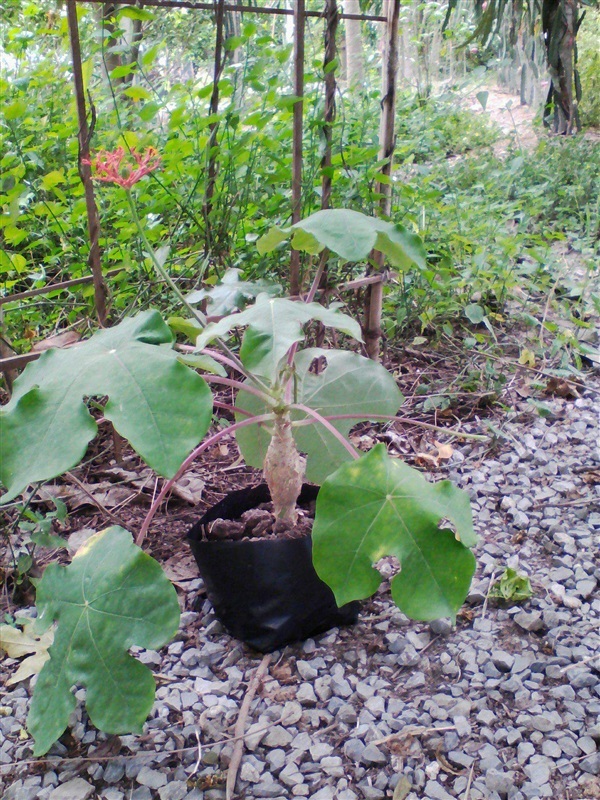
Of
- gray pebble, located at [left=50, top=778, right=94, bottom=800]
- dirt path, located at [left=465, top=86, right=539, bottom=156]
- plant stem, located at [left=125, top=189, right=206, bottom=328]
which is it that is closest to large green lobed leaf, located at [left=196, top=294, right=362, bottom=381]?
plant stem, located at [left=125, top=189, right=206, bottom=328]

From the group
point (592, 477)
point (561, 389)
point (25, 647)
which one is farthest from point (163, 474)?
point (561, 389)

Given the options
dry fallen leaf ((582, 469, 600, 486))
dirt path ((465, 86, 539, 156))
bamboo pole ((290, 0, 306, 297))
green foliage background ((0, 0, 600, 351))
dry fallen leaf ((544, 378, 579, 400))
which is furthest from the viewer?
A: dirt path ((465, 86, 539, 156))

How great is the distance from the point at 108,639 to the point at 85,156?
0.98m

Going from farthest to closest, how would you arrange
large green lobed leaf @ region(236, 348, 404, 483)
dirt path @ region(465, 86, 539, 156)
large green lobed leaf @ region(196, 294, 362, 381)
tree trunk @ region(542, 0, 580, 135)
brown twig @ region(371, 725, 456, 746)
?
dirt path @ region(465, 86, 539, 156), tree trunk @ region(542, 0, 580, 135), large green lobed leaf @ region(236, 348, 404, 483), brown twig @ region(371, 725, 456, 746), large green lobed leaf @ region(196, 294, 362, 381)

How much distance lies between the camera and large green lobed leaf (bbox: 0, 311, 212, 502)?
78cm

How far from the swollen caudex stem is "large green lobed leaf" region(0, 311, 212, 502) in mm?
312

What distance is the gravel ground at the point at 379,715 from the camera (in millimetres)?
939

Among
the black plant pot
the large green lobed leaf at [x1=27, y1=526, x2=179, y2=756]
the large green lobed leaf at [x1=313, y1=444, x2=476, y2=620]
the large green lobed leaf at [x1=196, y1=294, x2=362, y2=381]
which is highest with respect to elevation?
the large green lobed leaf at [x1=196, y1=294, x2=362, y2=381]

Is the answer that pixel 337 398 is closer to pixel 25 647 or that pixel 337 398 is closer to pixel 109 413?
pixel 109 413

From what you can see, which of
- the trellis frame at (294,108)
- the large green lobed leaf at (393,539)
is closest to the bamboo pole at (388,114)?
the trellis frame at (294,108)

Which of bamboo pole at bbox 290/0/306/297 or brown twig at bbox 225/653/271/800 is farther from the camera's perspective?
bamboo pole at bbox 290/0/306/297

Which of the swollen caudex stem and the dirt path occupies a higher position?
the swollen caudex stem

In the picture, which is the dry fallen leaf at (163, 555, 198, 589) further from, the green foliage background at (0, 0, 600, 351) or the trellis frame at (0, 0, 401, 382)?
the green foliage background at (0, 0, 600, 351)

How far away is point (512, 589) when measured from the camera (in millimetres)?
1275
